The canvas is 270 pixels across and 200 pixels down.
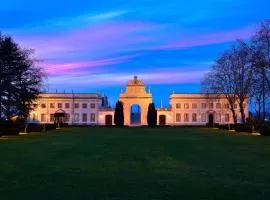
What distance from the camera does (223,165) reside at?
21.2m

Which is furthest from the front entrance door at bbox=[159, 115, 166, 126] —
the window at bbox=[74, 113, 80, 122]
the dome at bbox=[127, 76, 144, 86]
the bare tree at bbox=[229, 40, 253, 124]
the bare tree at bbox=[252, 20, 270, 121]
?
the bare tree at bbox=[252, 20, 270, 121]

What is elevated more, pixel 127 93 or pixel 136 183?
pixel 127 93

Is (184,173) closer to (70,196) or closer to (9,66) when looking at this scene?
(70,196)

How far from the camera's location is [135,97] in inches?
5743

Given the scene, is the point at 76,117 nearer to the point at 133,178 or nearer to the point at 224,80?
the point at 224,80

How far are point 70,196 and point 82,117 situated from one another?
147 metres

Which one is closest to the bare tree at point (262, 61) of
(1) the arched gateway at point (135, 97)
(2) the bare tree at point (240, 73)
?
(2) the bare tree at point (240, 73)

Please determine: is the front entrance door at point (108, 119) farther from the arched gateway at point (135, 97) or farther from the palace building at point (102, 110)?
the arched gateway at point (135, 97)

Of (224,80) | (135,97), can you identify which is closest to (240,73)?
(224,80)

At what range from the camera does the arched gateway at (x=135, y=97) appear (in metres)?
146

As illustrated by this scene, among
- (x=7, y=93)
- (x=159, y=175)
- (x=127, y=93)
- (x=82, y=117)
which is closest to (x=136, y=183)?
(x=159, y=175)

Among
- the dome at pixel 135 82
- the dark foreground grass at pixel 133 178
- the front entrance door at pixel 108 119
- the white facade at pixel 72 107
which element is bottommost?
the dark foreground grass at pixel 133 178

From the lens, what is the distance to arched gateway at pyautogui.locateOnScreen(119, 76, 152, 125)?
146m

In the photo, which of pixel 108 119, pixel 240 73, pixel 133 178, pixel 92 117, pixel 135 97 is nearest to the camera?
pixel 133 178
